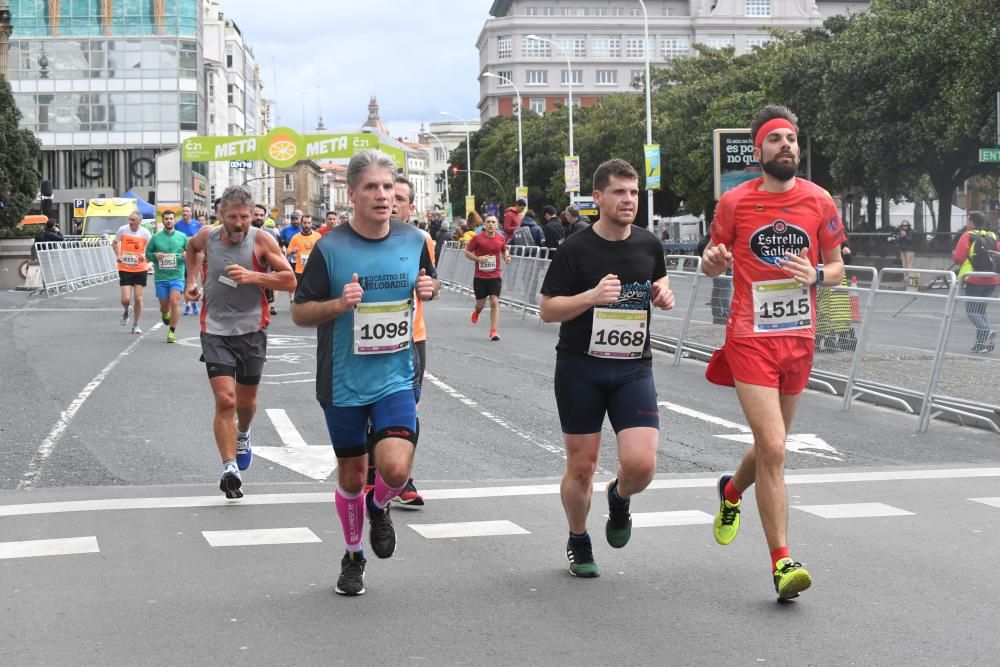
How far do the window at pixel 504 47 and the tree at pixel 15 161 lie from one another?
97724 mm

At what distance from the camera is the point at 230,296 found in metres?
8.88

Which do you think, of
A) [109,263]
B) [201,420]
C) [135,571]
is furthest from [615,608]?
[109,263]

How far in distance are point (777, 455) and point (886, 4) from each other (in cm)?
4309

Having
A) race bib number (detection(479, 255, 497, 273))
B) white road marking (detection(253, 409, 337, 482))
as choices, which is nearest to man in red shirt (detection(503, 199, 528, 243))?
race bib number (detection(479, 255, 497, 273))

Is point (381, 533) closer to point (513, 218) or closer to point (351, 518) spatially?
point (351, 518)

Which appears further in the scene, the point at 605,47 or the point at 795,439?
the point at 605,47

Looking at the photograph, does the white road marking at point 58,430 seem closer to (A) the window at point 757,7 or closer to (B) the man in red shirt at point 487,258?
(B) the man in red shirt at point 487,258

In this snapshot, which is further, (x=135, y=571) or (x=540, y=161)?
(x=540, y=161)

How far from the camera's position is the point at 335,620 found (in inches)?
225

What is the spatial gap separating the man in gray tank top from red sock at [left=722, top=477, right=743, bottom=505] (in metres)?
3.15

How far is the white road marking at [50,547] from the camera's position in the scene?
7.04 m

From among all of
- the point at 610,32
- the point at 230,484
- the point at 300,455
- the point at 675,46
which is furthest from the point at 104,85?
the point at 230,484

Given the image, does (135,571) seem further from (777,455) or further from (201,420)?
(201,420)

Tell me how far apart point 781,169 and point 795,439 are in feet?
18.5
